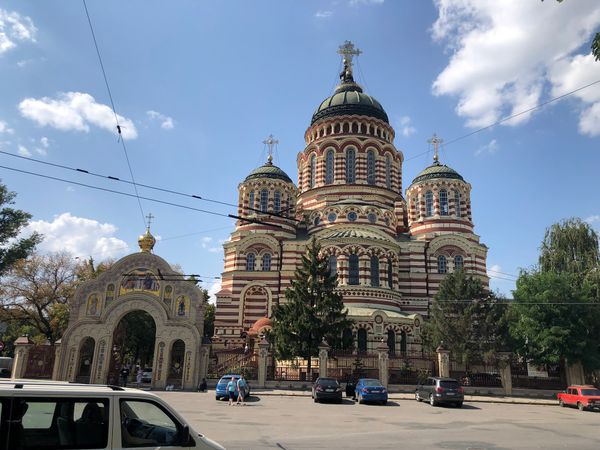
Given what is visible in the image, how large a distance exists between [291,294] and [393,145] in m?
24.8

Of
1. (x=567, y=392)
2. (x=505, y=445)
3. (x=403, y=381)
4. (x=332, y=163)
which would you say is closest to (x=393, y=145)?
(x=332, y=163)

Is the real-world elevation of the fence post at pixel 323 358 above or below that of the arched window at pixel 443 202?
below

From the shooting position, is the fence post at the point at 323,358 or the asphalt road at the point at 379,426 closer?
the asphalt road at the point at 379,426

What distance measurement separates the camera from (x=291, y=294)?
2891 centimetres

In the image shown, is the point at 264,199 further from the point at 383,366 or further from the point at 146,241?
the point at 383,366

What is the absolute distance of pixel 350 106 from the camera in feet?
153

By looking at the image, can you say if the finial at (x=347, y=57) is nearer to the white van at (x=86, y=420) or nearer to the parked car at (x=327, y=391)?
the parked car at (x=327, y=391)

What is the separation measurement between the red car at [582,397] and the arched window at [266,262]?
23.9m

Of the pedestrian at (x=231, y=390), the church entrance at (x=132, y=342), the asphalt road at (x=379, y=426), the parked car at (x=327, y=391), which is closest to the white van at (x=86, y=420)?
the asphalt road at (x=379, y=426)

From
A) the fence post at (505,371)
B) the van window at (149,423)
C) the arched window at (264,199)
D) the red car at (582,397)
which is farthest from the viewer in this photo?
the arched window at (264,199)

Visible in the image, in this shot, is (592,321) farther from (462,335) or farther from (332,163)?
(332,163)

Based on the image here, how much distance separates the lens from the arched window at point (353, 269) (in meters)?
36.1

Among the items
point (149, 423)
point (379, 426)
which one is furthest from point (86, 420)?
point (379, 426)

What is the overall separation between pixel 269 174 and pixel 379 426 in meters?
33.9
